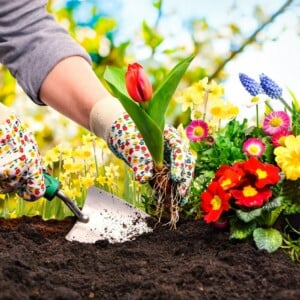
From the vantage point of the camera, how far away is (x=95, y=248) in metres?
2.29

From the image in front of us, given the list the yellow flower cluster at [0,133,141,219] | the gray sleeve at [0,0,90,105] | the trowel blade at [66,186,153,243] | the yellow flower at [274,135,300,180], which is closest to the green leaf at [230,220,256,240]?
the yellow flower at [274,135,300,180]

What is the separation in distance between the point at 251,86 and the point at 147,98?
342 millimetres

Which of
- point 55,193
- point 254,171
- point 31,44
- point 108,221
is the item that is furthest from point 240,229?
point 31,44

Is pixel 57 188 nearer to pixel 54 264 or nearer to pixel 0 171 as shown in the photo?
pixel 0 171

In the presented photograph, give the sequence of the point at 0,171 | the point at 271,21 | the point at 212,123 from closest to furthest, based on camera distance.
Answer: the point at 0,171 → the point at 212,123 → the point at 271,21

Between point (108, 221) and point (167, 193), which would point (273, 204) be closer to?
point (167, 193)

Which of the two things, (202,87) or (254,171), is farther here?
(202,87)

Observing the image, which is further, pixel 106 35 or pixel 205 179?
pixel 106 35

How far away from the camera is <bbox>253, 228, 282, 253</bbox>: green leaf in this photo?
6.71ft

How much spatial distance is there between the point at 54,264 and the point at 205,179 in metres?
0.63

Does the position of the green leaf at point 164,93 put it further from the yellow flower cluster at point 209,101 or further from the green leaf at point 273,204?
the green leaf at point 273,204

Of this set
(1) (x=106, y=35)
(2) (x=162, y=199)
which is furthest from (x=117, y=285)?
(1) (x=106, y=35)

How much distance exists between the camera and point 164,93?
2209 mm

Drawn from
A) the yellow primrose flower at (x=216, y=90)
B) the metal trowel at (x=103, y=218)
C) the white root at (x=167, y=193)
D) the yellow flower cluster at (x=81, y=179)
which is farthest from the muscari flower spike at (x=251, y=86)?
the yellow flower cluster at (x=81, y=179)
